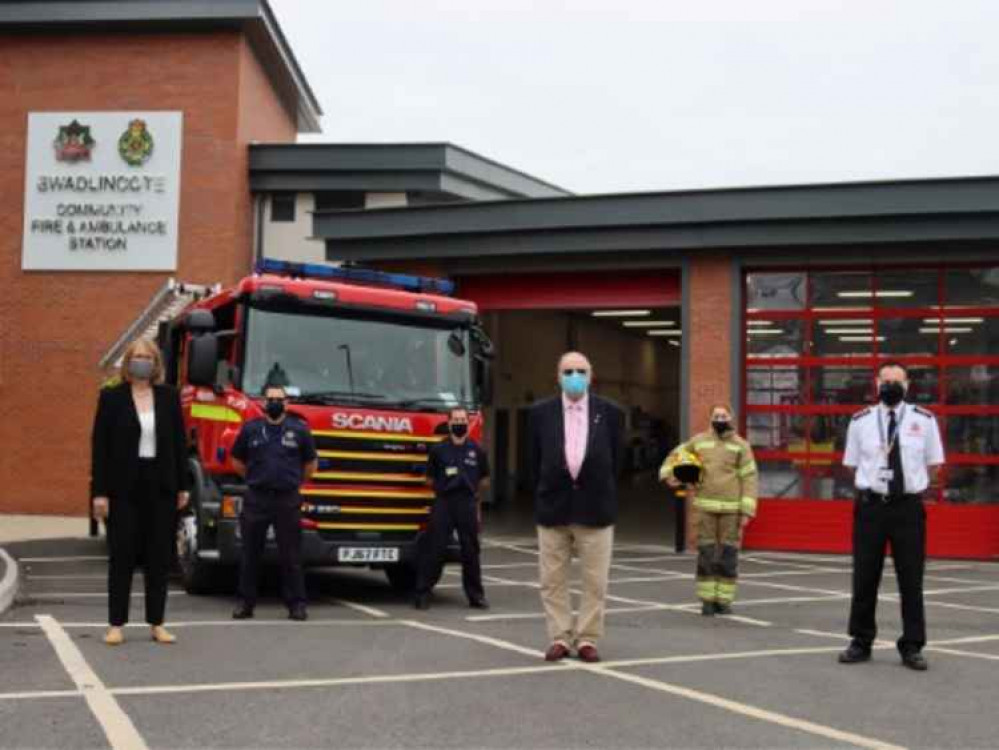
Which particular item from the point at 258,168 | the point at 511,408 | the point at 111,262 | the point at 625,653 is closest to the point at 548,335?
the point at 511,408

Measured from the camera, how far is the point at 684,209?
60.8ft

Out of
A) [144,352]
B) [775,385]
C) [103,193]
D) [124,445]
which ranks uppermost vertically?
[103,193]

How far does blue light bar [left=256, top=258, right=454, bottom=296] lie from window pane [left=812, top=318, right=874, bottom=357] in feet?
25.3

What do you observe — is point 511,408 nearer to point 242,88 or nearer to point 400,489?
point 242,88

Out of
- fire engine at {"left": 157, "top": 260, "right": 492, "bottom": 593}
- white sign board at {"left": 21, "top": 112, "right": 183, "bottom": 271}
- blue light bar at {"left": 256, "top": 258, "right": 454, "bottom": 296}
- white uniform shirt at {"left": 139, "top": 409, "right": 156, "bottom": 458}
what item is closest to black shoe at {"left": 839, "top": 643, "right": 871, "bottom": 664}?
fire engine at {"left": 157, "top": 260, "right": 492, "bottom": 593}

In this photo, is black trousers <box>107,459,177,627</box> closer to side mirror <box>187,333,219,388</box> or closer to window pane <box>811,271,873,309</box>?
side mirror <box>187,333,219,388</box>

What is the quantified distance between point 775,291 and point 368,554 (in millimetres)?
9684

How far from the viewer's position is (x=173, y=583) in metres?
12.8

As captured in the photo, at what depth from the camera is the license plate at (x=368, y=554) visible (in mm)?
10704

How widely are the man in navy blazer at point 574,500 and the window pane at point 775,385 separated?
10.5 m

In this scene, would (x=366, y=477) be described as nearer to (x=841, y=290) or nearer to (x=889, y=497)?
(x=889, y=497)

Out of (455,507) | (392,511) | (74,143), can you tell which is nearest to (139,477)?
(392,511)

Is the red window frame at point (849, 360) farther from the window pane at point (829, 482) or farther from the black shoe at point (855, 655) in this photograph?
the black shoe at point (855, 655)

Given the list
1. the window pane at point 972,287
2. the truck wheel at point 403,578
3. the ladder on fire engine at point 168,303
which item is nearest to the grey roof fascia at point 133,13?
the ladder on fire engine at point 168,303
